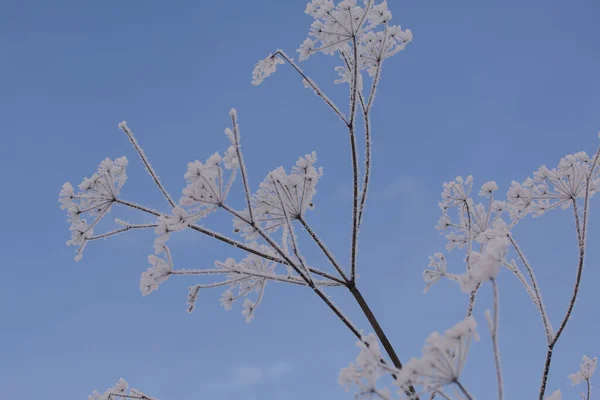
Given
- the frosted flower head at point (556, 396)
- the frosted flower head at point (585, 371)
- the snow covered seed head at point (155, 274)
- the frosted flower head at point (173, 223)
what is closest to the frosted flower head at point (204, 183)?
the frosted flower head at point (173, 223)

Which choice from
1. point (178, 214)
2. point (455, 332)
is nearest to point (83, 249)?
point (178, 214)

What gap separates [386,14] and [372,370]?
3.33m

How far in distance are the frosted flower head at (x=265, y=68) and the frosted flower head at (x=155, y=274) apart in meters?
2.34

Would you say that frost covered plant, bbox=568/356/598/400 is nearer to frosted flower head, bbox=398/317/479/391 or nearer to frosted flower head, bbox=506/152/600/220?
frosted flower head, bbox=506/152/600/220

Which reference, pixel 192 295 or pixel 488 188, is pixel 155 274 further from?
pixel 488 188

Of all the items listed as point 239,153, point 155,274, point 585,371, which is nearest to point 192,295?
point 155,274

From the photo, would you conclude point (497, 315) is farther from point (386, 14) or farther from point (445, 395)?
point (386, 14)

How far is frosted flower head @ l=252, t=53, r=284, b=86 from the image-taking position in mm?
5129

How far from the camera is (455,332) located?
2324 mm

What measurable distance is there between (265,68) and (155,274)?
2.42 metres

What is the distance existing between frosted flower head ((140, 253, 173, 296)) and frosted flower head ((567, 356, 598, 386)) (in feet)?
15.3

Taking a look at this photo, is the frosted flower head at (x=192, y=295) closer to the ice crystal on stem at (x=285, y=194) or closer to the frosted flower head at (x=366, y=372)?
the ice crystal on stem at (x=285, y=194)

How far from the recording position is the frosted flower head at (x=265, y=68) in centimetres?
513

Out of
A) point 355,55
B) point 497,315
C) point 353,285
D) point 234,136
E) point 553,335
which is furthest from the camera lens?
point 355,55
